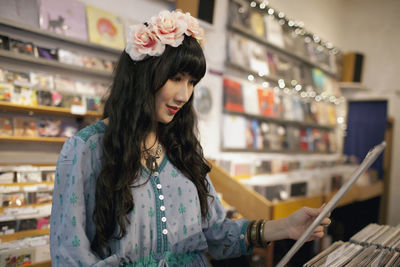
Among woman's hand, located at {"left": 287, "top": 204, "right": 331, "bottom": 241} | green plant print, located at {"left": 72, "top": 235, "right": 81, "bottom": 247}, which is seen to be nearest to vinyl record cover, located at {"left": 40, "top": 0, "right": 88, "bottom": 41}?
green plant print, located at {"left": 72, "top": 235, "right": 81, "bottom": 247}

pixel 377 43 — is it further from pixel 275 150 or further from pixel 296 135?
pixel 275 150

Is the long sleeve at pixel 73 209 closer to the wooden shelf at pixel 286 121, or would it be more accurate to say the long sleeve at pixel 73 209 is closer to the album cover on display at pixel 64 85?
the album cover on display at pixel 64 85

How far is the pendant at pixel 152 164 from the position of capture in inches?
44.1

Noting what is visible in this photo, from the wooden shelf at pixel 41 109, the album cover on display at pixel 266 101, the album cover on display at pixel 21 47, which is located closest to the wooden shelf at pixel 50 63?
the album cover on display at pixel 21 47

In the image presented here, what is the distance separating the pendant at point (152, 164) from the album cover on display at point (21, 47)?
1.57 metres

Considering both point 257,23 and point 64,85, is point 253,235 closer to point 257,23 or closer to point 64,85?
point 64,85

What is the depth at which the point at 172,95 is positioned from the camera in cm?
106

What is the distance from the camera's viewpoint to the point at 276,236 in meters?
1.14

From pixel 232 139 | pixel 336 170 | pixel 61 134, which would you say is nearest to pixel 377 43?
pixel 336 170

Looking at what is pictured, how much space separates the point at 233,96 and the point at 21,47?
2.20 meters

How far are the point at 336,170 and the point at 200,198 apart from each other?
3862 millimetres

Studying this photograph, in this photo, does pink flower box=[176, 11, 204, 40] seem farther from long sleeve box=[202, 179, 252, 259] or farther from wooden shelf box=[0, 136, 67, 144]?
wooden shelf box=[0, 136, 67, 144]

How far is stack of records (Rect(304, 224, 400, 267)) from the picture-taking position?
3.10ft

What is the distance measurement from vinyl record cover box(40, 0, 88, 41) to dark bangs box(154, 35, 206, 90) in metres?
1.60
